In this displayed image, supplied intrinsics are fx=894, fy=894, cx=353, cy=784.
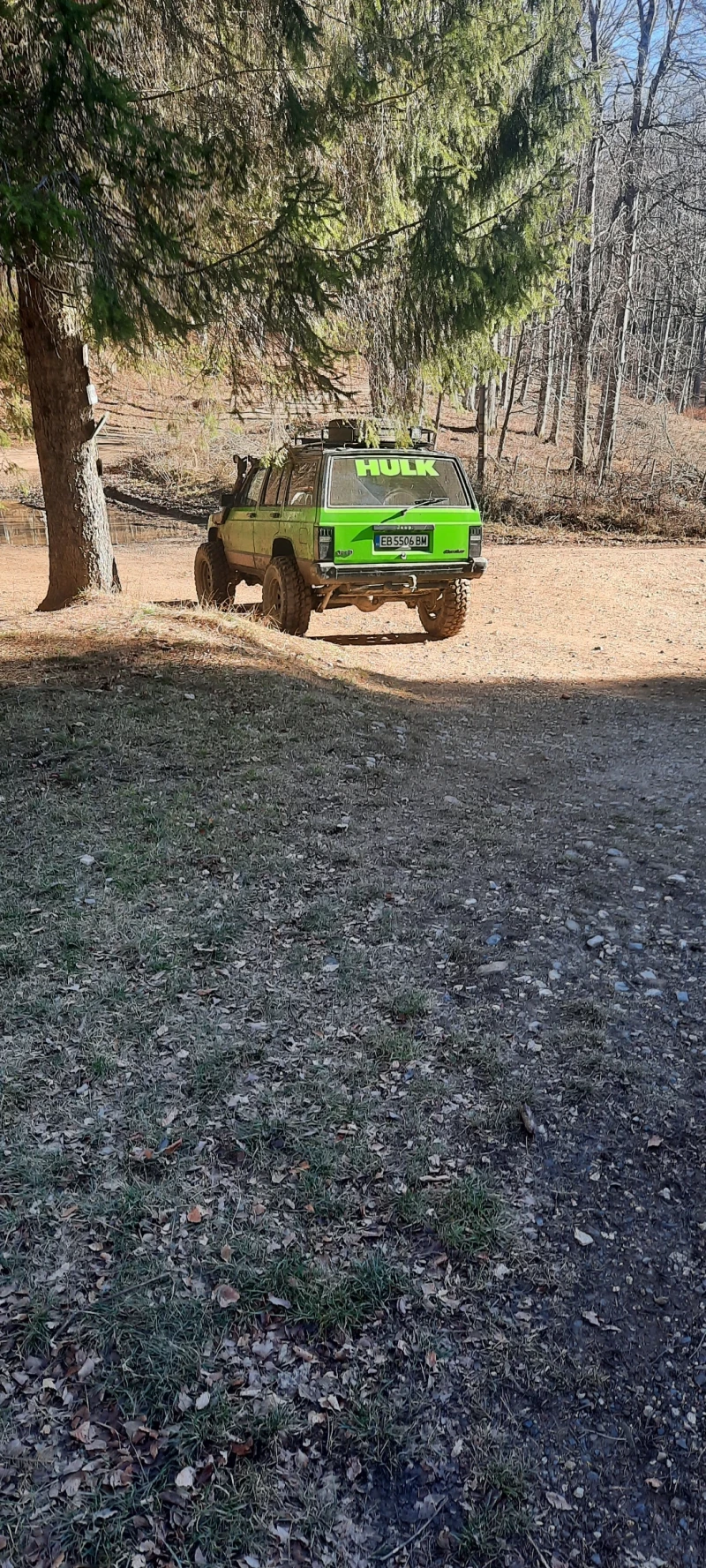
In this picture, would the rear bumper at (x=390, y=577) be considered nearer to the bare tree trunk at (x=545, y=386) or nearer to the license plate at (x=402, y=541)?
the license plate at (x=402, y=541)

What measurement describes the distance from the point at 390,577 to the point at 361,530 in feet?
2.09

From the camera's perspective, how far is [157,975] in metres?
3.69

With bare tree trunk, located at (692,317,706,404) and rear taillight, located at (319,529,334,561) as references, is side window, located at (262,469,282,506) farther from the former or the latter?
bare tree trunk, located at (692,317,706,404)

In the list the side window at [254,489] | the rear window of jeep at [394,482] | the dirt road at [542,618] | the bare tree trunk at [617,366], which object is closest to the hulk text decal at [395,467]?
the rear window of jeep at [394,482]

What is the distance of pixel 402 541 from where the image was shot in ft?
32.7

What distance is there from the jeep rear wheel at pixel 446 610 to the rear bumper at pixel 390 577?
0.35 metres

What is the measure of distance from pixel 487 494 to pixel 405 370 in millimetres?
14425

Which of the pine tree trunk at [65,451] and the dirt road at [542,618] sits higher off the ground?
the pine tree trunk at [65,451]

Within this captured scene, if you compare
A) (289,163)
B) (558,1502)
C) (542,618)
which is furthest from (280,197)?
(558,1502)

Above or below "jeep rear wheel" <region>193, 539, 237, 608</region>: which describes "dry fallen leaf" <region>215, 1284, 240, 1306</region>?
below

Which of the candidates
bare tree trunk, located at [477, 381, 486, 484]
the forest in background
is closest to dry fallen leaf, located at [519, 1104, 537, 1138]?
the forest in background

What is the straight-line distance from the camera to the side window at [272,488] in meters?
11.0

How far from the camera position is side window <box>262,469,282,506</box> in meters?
11.0

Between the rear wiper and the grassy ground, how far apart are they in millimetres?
5266
